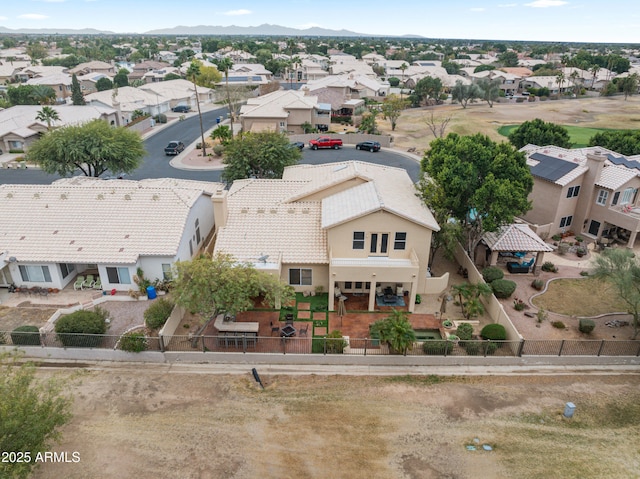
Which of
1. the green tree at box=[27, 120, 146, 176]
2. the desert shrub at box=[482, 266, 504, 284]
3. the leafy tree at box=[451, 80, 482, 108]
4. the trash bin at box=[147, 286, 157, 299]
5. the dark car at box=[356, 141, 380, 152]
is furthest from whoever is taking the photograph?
the leafy tree at box=[451, 80, 482, 108]

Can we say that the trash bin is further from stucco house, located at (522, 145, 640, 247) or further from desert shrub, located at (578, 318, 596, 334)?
stucco house, located at (522, 145, 640, 247)

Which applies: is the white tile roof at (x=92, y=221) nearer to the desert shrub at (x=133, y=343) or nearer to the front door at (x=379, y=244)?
the desert shrub at (x=133, y=343)

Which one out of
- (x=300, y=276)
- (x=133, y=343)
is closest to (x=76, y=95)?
(x=300, y=276)

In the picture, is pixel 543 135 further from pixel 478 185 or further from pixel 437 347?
pixel 437 347

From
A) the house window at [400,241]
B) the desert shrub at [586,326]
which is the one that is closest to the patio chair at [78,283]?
the house window at [400,241]

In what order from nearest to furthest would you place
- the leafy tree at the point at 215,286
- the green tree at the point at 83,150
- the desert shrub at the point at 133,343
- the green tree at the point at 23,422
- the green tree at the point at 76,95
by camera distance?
the green tree at the point at 23,422, the leafy tree at the point at 215,286, the desert shrub at the point at 133,343, the green tree at the point at 83,150, the green tree at the point at 76,95

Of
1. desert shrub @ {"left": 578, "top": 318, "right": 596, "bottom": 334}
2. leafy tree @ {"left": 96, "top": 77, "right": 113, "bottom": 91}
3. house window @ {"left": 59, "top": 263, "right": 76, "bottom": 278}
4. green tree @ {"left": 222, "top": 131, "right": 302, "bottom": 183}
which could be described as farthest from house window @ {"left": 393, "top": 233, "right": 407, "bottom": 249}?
leafy tree @ {"left": 96, "top": 77, "right": 113, "bottom": 91}

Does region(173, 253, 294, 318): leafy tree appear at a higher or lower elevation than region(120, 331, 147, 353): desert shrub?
higher
